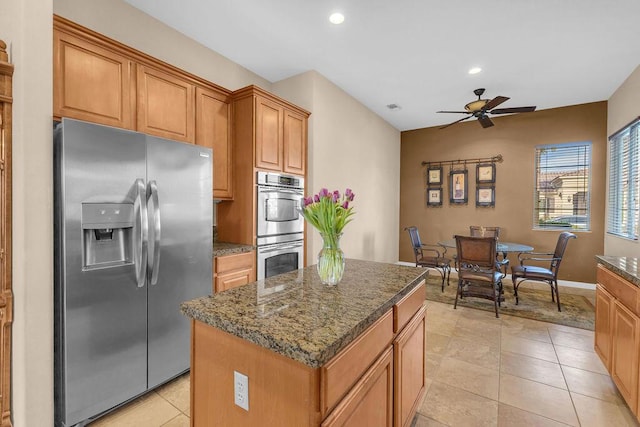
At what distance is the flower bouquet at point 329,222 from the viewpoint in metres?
1.40

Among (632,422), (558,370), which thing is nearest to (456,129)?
(558,370)

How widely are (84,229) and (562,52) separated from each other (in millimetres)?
4588

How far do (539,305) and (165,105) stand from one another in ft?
16.6

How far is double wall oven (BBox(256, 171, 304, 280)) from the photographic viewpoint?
117 inches

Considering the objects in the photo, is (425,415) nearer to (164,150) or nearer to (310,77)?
(164,150)

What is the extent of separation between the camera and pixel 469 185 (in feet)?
18.1

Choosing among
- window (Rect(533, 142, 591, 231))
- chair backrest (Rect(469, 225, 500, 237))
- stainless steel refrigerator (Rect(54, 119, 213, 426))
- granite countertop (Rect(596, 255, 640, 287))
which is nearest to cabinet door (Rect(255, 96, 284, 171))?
stainless steel refrigerator (Rect(54, 119, 213, 426))

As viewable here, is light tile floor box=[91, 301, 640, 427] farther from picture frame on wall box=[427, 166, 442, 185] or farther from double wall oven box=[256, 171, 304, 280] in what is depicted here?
picture frame on wall box=[427, 166, 442, 185]

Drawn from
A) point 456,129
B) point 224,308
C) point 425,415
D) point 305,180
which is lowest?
point 425,415

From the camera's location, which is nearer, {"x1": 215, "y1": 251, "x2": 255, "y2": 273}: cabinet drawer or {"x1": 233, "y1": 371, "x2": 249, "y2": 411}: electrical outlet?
{"x1": 233, "y1": 371, "x2": 249, "y2": 411}: electrical outlet

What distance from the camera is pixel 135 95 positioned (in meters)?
2.25

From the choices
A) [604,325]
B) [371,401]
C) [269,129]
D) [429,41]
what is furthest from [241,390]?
[429,41]

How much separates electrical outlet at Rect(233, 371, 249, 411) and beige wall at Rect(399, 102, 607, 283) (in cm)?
554

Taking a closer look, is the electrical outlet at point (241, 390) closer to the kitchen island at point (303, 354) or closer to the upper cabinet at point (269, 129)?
the kitchen island at point (303, 354)
